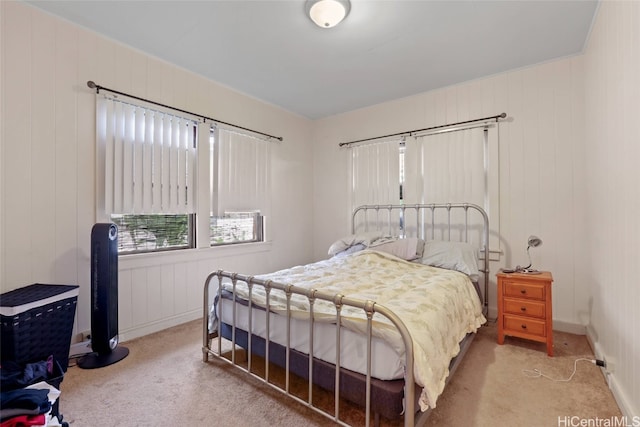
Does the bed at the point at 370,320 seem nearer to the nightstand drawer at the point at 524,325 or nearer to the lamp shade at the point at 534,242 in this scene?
the nightstand drawer at the point at 524,325

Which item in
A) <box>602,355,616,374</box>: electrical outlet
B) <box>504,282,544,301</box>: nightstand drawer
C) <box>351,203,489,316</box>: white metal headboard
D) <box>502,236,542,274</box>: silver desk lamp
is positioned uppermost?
<box>351,203,489,316</box>: white metal headboard

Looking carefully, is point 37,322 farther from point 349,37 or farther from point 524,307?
point 524,307

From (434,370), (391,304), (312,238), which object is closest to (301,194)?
(312,238)

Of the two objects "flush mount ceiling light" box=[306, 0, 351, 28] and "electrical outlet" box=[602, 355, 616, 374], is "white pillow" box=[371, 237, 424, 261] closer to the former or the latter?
"electrical outlet" box=[602, 355, 616, 374]

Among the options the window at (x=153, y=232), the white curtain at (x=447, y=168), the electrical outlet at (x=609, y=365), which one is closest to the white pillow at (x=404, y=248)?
the white curtain at (x=447, y=168)

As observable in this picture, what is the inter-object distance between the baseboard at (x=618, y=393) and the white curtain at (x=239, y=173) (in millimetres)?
3562

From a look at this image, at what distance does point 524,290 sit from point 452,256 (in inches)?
25.0

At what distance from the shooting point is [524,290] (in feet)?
8.15

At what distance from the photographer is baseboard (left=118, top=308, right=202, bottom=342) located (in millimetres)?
2646

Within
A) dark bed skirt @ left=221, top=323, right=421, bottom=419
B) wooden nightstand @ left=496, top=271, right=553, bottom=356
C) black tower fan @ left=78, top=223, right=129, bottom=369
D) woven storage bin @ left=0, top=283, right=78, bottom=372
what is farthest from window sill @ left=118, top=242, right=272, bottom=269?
wooden nightstand @ left=496, top=271, right=553, bottom=356

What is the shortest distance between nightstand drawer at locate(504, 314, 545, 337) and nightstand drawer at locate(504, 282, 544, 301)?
19cm

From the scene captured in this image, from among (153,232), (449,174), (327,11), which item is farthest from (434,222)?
(153,232)

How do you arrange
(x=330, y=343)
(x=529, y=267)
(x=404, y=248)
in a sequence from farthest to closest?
(x=404, y=248) < (x=529, y=267) < (x=330, y=343)

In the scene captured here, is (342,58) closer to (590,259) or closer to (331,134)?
(331,134)
